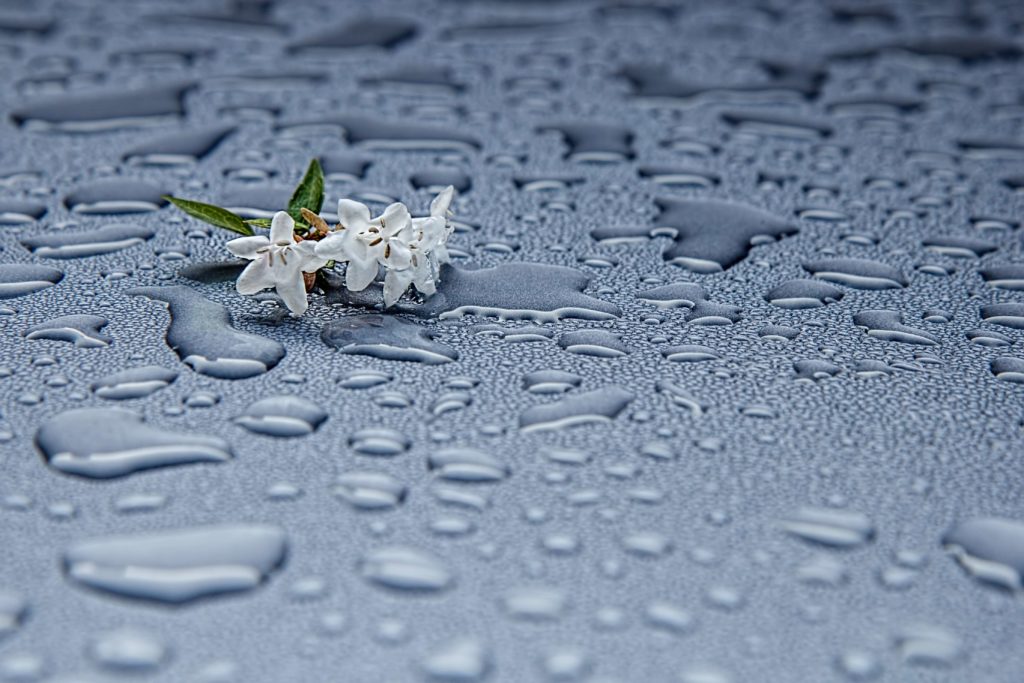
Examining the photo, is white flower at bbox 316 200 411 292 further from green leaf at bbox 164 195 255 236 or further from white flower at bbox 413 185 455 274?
green leaf at bbox 164 195 255 236

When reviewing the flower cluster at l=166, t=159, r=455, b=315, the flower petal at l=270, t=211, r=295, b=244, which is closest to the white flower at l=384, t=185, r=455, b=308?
the flower cluster at l=166, t=159, r=455, b=315

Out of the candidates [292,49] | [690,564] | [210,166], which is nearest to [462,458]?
[690,564]

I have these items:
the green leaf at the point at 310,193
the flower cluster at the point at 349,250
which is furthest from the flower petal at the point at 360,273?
the green leaf at the point at 310,193

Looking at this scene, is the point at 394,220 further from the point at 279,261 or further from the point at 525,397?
the point at 525,397

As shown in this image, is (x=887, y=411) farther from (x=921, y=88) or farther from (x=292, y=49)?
(x=292, y=49)

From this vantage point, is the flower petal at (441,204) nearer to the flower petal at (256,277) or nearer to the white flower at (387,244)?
the white flower at (387,244)

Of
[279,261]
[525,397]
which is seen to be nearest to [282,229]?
[279,261]
